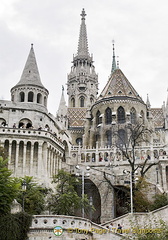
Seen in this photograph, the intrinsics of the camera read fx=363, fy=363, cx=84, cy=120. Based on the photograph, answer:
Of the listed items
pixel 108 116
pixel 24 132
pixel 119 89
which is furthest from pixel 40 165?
pixel 119 89

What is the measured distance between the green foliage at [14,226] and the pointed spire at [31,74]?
1920 centimetres

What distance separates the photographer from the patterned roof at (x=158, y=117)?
5312 centimetres

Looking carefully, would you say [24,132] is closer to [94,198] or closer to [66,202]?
[94,198]

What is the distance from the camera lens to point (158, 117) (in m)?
55.0

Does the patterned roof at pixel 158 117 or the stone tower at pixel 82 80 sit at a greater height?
the stone tower at pixel 82 80

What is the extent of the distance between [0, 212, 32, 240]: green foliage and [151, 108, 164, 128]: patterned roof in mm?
35805

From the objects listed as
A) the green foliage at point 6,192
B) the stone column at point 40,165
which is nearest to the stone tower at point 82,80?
the stone column at point 40,165

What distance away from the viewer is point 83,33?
81.4 metres

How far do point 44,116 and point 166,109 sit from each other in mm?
23221

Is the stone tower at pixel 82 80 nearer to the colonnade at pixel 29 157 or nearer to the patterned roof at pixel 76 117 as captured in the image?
the patterned roof at pixel 76 117

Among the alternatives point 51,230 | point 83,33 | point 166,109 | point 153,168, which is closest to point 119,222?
point 51,230

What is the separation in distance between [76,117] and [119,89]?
1302 cm

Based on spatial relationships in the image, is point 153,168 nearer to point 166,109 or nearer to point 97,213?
point 97,213

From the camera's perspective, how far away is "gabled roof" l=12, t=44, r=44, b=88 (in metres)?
37.0
